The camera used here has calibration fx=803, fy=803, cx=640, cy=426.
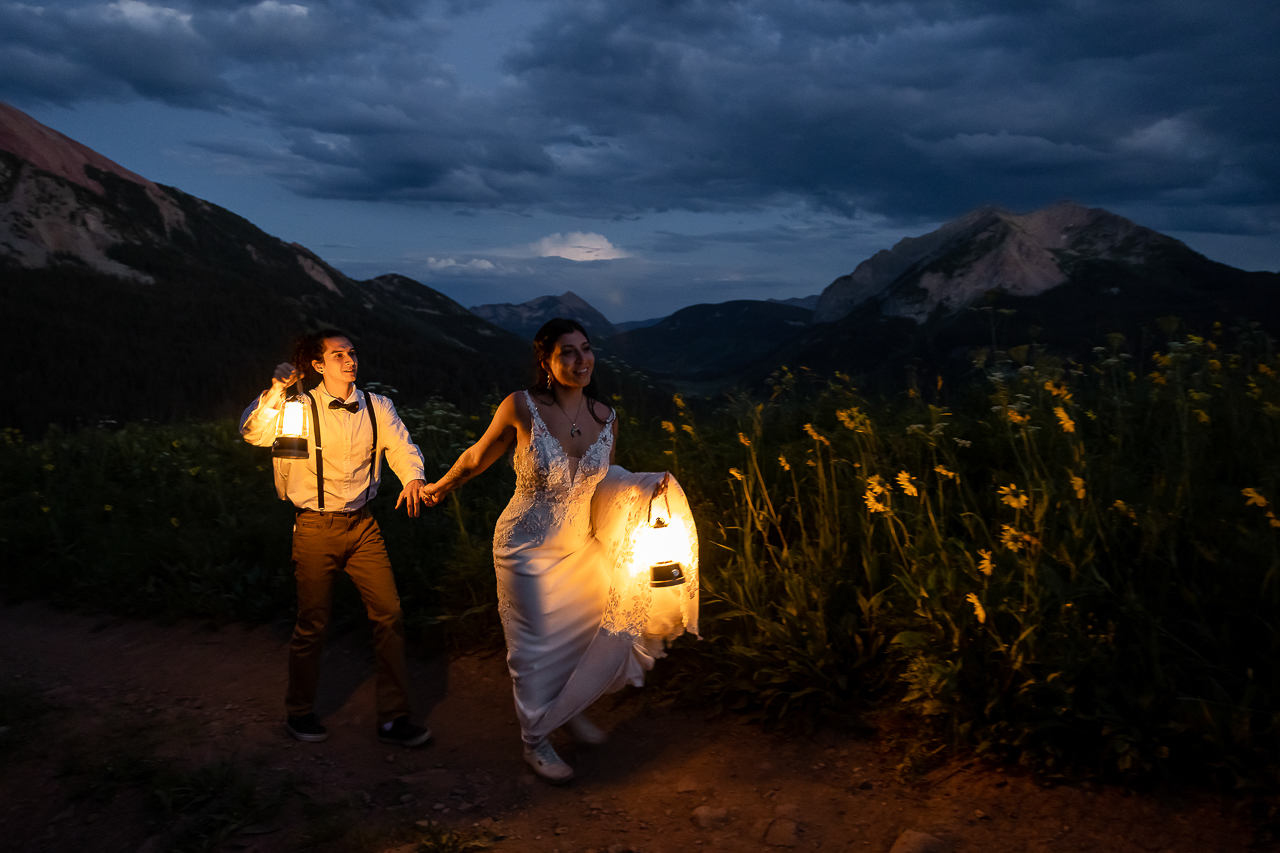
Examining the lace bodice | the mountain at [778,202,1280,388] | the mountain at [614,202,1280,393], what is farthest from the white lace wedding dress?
the mountain at [778,202,1280,388]

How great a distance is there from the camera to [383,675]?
13.4 ft

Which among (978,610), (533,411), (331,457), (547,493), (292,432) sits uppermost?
(533,411)

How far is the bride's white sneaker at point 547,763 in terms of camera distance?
11.9 feet

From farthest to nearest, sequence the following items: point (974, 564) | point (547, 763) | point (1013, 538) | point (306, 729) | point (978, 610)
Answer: point (306, 729), point (547, 763), point (974, 564), point (1013, 538), point (978, 610)

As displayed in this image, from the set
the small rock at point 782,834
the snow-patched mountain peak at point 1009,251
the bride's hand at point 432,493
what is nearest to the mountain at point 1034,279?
the snow-patched mountain peak at point 1009,251

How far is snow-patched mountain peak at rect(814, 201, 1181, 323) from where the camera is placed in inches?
2923

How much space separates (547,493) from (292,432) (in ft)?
4.44

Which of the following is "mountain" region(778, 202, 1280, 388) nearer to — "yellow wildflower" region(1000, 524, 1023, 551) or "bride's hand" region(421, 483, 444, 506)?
"bride's hand" region(421, 483, 444, 506)

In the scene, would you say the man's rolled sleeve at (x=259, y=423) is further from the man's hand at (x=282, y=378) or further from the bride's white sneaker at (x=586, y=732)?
the bride's white sneaker at (x=586, y=732)

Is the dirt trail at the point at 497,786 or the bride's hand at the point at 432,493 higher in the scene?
the bride's hand at the point at 432,493

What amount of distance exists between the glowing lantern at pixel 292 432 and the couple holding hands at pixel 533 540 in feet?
0.18

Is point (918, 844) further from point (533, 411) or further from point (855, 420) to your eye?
point (533, 411)

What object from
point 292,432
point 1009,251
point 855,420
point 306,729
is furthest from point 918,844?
point 1009,251

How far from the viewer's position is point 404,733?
4105 mm
